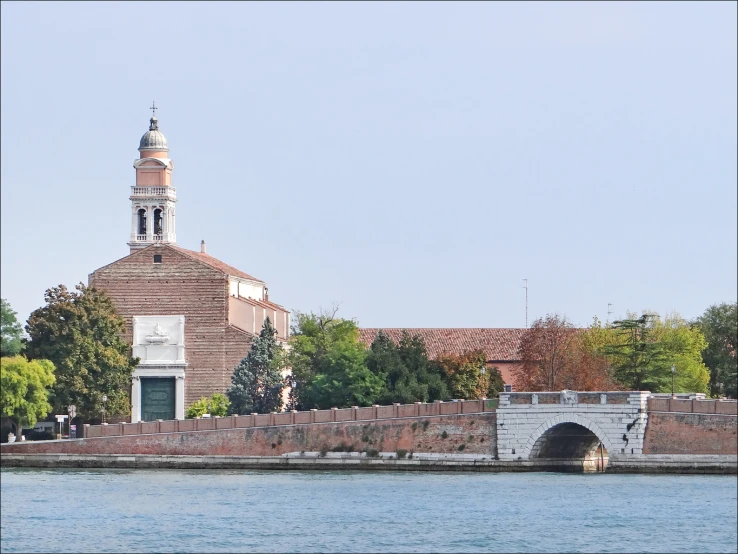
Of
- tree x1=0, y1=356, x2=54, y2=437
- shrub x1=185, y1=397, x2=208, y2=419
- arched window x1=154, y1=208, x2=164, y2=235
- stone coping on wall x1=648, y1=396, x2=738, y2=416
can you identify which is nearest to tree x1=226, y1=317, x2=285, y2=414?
shrub x1=185, y1=397, x2=208, y2=419

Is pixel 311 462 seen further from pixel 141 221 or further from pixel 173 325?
pixel 141 221

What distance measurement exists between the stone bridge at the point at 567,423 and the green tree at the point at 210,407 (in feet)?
50.9

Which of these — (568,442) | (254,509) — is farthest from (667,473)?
(254,509)

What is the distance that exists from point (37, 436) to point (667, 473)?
2525 centimetres

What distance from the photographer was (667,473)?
218 feet

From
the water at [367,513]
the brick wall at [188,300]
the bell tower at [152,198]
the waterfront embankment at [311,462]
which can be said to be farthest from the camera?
the bell tower at [152,198]

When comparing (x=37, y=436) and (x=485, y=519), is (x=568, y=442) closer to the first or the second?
(x=485, y=519)

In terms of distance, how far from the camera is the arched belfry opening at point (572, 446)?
68938 mm

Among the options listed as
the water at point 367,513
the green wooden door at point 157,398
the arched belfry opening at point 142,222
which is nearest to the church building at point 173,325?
the green wooden door at point 157,398

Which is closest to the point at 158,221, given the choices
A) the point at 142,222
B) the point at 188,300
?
the point at 142,222

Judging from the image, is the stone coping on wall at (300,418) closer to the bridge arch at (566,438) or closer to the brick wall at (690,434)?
the bridge arch at (566,438)

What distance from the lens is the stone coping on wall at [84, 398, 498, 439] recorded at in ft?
231

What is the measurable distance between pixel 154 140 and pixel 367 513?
35362 millimetres

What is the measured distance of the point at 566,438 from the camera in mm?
70188
